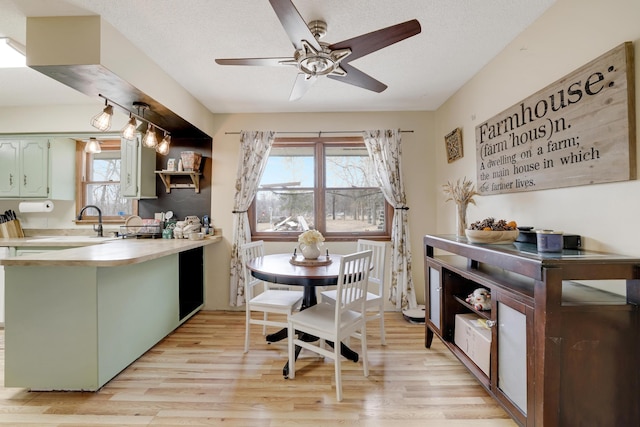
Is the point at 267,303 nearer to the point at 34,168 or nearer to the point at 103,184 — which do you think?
the point at 103,184

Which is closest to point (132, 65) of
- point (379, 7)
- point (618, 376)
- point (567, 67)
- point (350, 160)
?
Answer: point (379, 7)

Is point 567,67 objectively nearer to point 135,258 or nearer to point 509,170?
point 509,170

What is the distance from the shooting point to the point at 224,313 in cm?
339

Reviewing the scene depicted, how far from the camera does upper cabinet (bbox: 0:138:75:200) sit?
329cm

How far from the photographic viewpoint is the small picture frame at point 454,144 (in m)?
2.87

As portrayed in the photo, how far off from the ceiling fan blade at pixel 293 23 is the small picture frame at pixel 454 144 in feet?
6.47

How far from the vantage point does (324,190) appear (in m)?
3.57

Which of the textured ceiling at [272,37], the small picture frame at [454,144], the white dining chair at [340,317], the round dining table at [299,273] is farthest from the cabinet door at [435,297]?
the textured ceiling at [272,37]

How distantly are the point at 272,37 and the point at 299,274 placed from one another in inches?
69.4

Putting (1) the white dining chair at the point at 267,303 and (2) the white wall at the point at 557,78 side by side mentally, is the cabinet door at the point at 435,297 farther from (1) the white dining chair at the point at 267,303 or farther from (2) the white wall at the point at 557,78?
(1) the white dining chair at the point at 267,303

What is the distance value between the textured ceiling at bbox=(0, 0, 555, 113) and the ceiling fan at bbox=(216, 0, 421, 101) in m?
0.33

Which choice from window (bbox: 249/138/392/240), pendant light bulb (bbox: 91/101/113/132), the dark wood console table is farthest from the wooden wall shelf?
the dark wood console table

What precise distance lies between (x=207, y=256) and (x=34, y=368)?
1.81 m

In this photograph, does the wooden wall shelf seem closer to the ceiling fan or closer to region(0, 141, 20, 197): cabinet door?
region(0, 141, 20, 197): cabinet door
